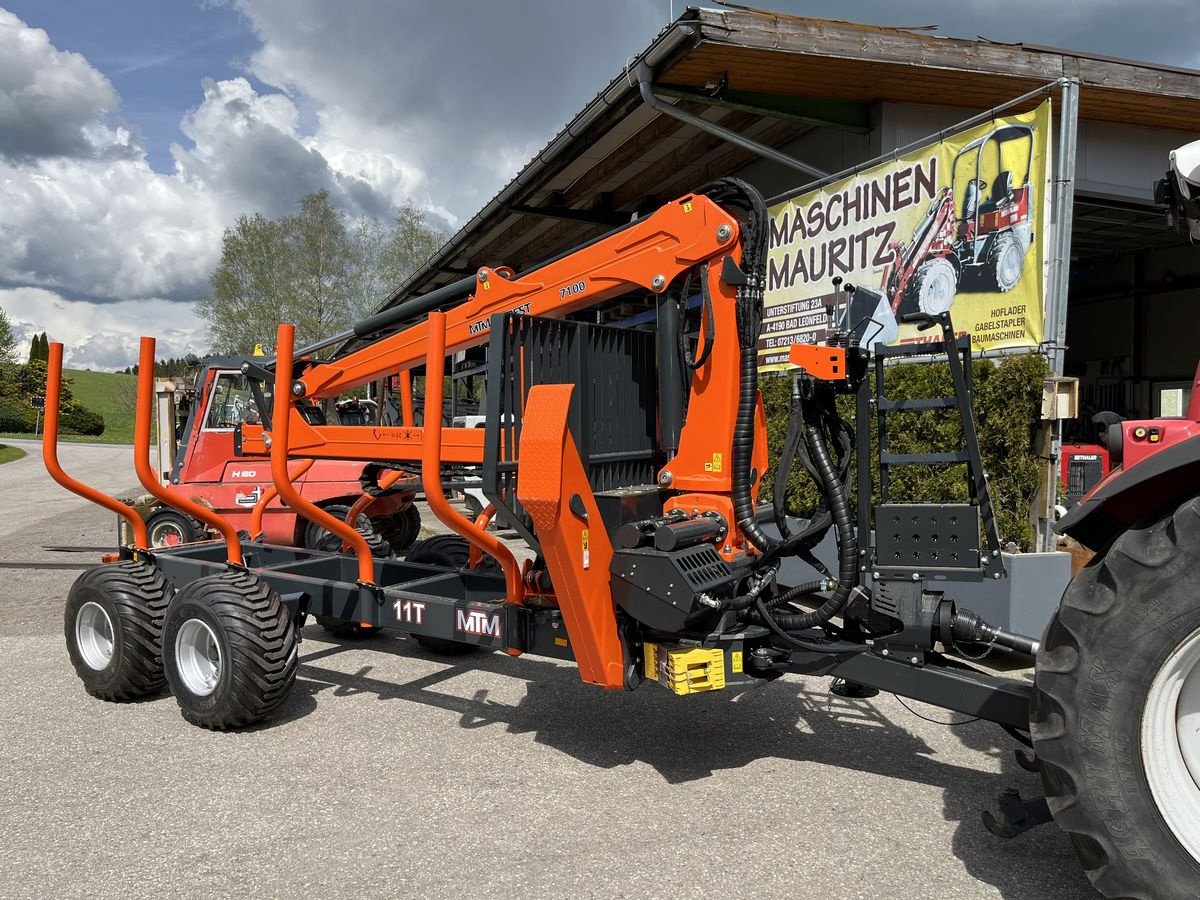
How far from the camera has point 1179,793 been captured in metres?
2.53

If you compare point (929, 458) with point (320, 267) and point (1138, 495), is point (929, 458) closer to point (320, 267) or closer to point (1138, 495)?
point (1138, 495)

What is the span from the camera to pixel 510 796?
3787 millimetres

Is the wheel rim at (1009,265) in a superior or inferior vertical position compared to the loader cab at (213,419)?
superior

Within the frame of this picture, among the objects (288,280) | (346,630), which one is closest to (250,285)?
(288,280)

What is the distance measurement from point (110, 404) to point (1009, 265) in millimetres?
65169

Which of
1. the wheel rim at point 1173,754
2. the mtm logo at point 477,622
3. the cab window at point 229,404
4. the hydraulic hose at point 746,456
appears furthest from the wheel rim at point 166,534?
the wheel rim at point 1173,754

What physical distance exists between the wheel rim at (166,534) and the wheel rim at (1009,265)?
8.61 m

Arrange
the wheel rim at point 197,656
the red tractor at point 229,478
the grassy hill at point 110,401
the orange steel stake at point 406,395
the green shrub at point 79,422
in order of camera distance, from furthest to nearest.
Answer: the grassy hill at point 110,401 < the green shrub at point 79,422 < the red tractor at point 229,478 < the orange steel stake at point 406,395 < the wheel rim at point 197,656

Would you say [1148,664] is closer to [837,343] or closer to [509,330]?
[837,343]

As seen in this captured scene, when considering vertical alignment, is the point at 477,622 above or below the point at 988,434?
below

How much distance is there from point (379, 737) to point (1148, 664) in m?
3.46

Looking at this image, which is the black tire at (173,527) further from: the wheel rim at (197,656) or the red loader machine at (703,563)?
the wheel rim at (197,656)

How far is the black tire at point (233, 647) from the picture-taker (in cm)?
451

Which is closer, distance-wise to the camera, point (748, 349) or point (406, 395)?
point (748, 349)
